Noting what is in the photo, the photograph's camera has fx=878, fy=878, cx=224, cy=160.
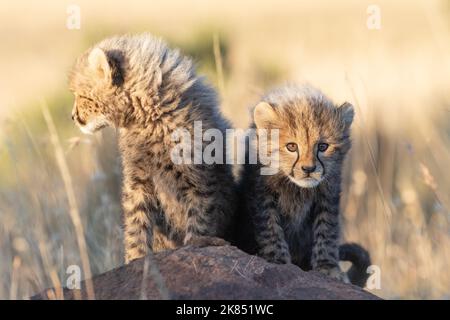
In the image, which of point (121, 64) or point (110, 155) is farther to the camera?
point (110, 155)

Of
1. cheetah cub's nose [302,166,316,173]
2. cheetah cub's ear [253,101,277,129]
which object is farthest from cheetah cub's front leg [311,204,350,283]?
cheetah cub's ear [253,101,277,129]

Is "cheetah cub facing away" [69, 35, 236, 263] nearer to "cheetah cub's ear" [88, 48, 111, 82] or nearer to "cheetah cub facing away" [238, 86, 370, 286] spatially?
"cheetah cub's ear" [88, 48, 111, 82]

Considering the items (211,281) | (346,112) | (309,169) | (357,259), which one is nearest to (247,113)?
(357,259)

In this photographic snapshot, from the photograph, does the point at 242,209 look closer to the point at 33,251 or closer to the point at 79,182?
the point at 33,251

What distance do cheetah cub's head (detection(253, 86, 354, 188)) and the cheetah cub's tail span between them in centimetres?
87

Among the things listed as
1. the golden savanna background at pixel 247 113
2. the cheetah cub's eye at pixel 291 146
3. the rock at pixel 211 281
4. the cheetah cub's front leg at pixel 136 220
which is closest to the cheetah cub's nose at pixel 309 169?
the cheetah cub's eye at pixel 291 146

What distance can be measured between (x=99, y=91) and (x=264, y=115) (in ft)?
3.56

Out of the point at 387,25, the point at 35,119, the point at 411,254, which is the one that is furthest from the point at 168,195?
the point at 387,25

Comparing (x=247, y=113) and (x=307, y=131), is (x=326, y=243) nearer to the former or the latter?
(x=307, y=131)

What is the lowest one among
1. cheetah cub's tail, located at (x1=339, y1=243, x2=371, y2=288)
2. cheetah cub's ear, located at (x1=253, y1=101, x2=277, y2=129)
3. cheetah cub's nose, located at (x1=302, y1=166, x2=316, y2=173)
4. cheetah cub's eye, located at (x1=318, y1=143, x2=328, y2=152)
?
cheetah cub's tail, located at (x1=339, y1=243, x2=371, y2=288)

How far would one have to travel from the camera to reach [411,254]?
856 cm

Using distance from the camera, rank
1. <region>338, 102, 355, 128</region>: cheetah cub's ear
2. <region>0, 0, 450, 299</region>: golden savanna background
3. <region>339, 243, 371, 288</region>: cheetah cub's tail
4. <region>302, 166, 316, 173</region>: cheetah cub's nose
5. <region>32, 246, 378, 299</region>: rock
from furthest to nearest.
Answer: <region>0, 0, 450, 299</region>: golden savanna background → <region>339, 243, 371, 288</region>: cheetah cub's tail → <region>338, 102, 355, 128</region>: cheetah cub's ear → <region>302, 166, 316, 173</region>: cheetah cub's nose → <region>32, 246, 378, 299</region>: rock

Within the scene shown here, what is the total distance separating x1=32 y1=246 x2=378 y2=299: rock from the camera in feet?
13.5
